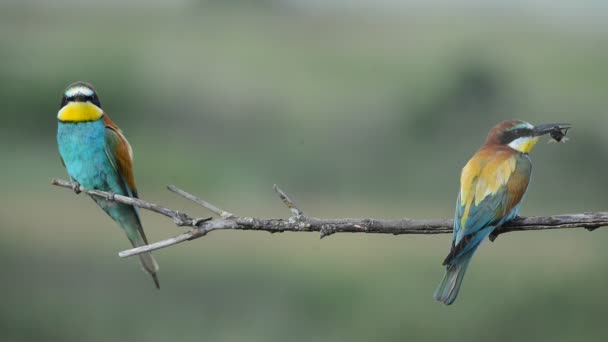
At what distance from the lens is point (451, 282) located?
10.0ft

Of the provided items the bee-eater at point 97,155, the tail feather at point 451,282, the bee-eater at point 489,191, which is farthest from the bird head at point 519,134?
the bee-eater at point 97,155

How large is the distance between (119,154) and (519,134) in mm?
1277

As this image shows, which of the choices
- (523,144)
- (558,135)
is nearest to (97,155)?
(523,144)

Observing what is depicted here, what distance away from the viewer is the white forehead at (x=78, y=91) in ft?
11.3

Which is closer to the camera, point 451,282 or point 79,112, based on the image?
point 451,282

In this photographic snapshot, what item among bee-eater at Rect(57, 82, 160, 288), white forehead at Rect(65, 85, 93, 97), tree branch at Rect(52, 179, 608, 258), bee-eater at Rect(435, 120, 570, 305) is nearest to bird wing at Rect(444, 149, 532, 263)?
bee-eater at Rect(435, 120, 570, 305)

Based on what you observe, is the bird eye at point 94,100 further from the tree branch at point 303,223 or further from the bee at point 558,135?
the bee at point 558,135

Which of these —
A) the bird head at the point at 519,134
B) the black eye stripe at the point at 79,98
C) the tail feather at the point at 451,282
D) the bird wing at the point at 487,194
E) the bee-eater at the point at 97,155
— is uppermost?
the black eye stripe at the point at 79,98

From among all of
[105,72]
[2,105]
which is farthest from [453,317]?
[2,105]

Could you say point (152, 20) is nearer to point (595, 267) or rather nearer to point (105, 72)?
point (105, 72)

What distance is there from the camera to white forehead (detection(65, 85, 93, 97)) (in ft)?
11.3

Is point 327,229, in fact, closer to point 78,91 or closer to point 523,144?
point 523,144

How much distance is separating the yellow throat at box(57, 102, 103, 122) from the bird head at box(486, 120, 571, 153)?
4.06 ft

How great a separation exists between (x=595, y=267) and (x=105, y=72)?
660 centimetres
